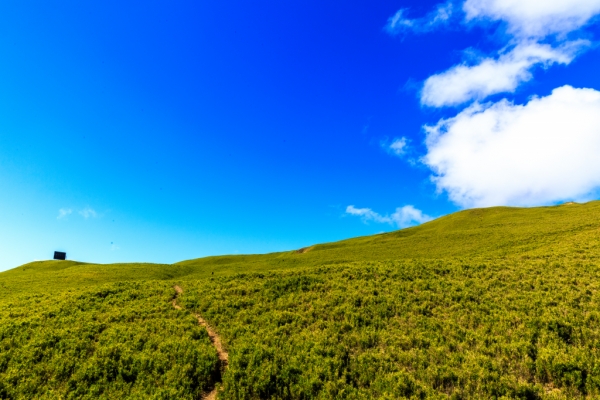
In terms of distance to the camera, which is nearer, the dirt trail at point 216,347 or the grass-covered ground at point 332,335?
the grass-covered ground at point 332,335

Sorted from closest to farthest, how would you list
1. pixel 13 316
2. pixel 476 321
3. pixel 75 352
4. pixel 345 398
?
pixel 345 398 → pixel 75 352 → pixel 476 321 → pixel 13 316

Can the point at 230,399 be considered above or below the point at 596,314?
below

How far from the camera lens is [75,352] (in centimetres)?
1667

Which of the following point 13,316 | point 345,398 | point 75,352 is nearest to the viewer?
point 345,398

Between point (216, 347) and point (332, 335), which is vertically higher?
point (332, 335)

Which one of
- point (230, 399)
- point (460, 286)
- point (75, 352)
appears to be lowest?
point (230, 399)

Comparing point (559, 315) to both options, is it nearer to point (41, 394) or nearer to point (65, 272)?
point (41, 394)

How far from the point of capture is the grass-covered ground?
42.3 feet

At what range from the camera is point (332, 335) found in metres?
17.3

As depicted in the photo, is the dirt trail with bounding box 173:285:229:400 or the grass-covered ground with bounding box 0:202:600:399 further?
the dirt trail with bounding box 173:285:229:400

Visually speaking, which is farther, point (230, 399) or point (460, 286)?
point (460, 286)

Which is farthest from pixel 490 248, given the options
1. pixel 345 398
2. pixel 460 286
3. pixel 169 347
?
pixel 169 347

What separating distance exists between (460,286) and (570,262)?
13767mm

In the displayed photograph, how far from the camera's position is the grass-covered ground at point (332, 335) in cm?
1289
